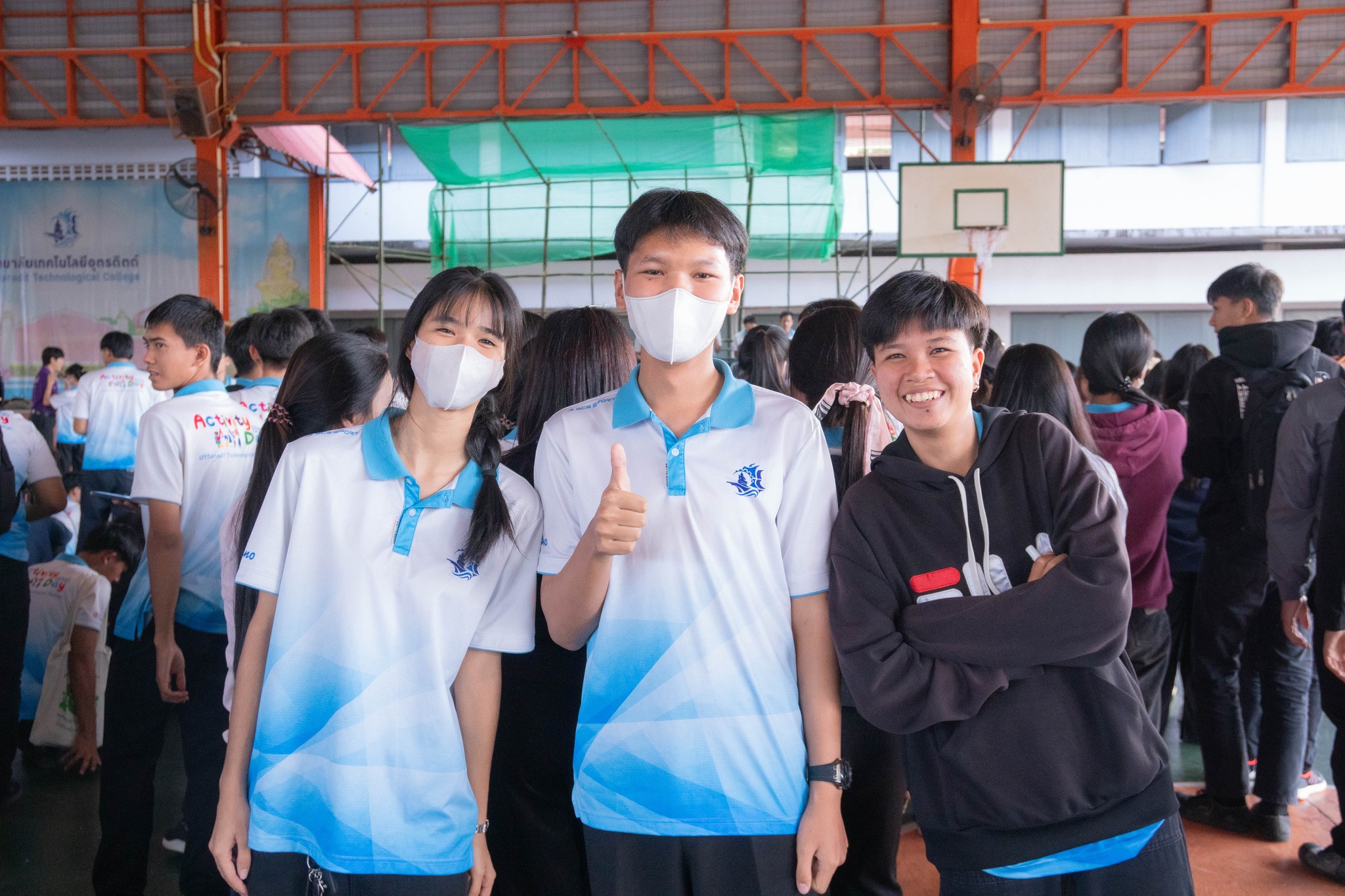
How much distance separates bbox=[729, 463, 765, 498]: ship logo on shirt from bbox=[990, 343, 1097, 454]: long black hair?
119 cm

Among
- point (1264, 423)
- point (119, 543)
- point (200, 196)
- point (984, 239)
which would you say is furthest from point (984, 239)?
point (200, 196)

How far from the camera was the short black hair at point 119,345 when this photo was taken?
18.9 ft

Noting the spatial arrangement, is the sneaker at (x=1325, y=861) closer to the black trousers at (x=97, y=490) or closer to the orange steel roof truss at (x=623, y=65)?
the black trousers at (x=97, y=490)

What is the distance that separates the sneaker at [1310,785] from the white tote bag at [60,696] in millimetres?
4197

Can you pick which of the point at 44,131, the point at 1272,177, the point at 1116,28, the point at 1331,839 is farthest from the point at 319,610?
the point at 1272,177

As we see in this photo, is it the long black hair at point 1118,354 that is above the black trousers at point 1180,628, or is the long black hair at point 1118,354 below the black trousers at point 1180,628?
above

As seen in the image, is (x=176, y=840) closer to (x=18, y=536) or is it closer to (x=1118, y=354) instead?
(x=18, y=536)

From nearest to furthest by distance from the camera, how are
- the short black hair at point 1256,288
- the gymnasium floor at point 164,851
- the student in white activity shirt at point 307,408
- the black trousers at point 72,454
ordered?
1. the student in white activity shirt at point 307,408
2. the gymnasium floor at point 164,851
3. the short black hair at point 1256,288
4. the black trousers at point 72,454

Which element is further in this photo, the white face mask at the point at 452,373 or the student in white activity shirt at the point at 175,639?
the student in white activity shirt at the point at 175,639

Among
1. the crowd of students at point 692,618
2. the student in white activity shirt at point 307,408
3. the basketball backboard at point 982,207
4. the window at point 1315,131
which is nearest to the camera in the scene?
the crowd of students at point 692,618

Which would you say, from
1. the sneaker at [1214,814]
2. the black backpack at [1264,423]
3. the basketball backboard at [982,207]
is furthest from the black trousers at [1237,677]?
the basketball backboard at [982,207]

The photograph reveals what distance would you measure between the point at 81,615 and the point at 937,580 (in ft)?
10.4

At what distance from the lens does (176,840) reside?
2865 mm

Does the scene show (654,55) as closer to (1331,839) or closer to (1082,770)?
(1331,839)
